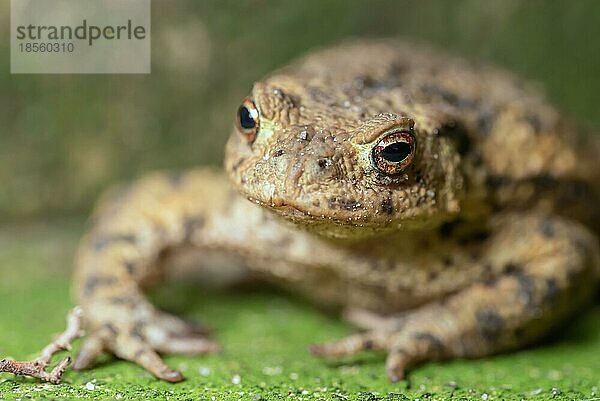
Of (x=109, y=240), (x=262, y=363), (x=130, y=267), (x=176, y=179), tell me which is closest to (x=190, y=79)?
(x=176, y=179)

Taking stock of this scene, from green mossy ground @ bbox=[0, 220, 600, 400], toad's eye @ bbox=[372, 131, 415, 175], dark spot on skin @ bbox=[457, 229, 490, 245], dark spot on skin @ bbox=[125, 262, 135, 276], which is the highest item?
toad's eye @ bbox=[372, 131, 415, 175]

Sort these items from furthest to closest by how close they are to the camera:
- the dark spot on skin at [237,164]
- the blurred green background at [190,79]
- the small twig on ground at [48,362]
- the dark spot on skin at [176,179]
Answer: the blurred green background at [190,79] → the dark spot on skin at [176,179] → the dark spot on skin at [237,164] → the small twig on ground at [48,362]

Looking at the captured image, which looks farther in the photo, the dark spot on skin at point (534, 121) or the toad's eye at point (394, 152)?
the dark spot on skin at point (534, 121)

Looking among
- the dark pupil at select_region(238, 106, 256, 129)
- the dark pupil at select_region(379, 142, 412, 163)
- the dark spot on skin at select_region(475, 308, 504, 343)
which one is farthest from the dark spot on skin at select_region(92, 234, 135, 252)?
the dark spot on skin at select_region(475, 308, 504, 343)

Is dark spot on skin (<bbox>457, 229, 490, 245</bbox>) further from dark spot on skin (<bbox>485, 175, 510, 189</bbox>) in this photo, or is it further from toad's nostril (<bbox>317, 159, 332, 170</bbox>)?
toad's nostril (<bbox>317, 159, 332, 170</bbox>)

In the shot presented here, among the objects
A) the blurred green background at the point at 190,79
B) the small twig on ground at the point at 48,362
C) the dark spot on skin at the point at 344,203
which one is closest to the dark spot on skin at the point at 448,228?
the dark spot on skin at the point at 344,203

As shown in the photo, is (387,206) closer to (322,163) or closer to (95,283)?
(322,163)

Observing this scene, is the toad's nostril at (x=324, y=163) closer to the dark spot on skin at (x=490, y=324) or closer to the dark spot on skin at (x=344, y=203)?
the dark spot on skin at (x=344, y=203)
